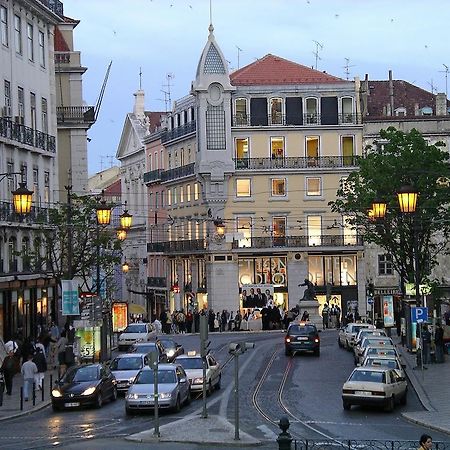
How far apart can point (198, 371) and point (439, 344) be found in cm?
1443

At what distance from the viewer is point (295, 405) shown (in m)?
37.7

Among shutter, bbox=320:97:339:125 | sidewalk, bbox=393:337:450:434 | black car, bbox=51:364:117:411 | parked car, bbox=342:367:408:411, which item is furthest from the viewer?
shutter, bbox=320:97:339:125

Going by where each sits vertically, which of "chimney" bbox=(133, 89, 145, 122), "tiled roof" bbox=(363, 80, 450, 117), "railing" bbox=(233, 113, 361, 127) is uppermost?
"chimney" bbox=(133, 89, 145, 122)

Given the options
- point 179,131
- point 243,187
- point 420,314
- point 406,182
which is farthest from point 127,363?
point 179,131

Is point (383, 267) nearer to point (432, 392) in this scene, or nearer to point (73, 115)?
point (73, 115)

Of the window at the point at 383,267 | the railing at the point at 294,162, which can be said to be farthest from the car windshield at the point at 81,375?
the window at the point at 383,267

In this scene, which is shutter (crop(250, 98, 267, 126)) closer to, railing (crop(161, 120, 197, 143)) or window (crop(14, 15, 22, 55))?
railing (crop(161, 120, 197, 143))

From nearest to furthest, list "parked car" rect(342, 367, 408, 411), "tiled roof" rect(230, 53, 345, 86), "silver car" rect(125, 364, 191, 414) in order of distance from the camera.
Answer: "silver car" rect(125, 364, 191, 414), "parked car" rect(342, 367, 408, 411), "tiled roof" rect(230, 53, 345, 86)

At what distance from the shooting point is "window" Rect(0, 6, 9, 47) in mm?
58062

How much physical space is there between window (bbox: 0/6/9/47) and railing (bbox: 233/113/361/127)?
117 feet

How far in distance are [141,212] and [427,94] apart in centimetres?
3125

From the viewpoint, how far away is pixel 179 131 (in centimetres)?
10119

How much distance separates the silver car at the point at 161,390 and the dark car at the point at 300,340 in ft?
63.6

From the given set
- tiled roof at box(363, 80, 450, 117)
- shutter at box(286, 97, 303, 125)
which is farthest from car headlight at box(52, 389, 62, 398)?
tiled roof at box(363, 80, 450, 117)
